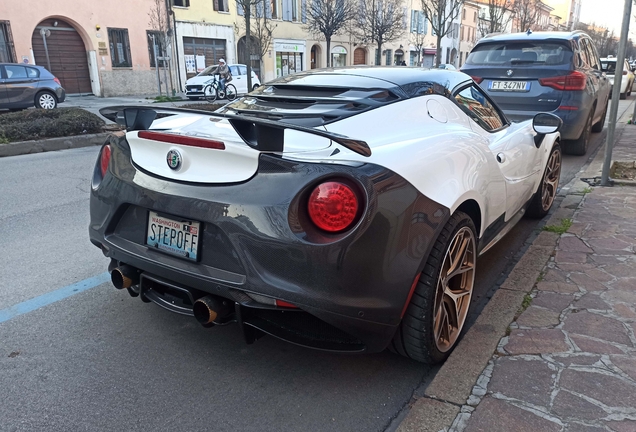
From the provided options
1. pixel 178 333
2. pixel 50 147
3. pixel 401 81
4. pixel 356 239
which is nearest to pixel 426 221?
pixel 356 239

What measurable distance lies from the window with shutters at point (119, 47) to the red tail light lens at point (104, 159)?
25.9 meters

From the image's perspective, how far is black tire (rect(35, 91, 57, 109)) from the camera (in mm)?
15398

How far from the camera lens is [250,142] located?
211 cm

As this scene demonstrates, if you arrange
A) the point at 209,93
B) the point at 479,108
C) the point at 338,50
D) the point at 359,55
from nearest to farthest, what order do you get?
the point at 479,108 → the point at 209,93 → the point at 338,50 → the point at 359,55

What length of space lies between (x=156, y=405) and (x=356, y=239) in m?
1.15

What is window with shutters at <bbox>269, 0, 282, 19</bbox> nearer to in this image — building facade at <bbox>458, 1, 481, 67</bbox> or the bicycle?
the bicycle

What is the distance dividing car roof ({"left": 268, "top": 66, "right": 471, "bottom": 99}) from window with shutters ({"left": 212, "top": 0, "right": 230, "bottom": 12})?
2882cm

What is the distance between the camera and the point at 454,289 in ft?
8.98

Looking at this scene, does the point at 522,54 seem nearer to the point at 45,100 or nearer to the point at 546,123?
the point at 546,123

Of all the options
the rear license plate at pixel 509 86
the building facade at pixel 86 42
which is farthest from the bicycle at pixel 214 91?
the rear license plate at pixel 509 86

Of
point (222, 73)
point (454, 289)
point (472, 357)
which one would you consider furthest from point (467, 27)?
point (472, 357)

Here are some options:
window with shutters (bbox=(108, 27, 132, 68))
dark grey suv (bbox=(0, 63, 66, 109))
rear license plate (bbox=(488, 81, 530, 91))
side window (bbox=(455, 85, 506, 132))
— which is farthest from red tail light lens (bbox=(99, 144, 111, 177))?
window with shutters (bbox=(108, 27, 132, 68))

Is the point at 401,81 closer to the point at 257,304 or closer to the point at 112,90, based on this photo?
the point at 257,304

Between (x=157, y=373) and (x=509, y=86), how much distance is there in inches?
256
